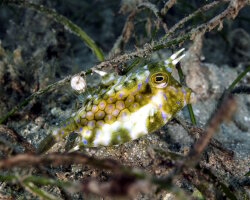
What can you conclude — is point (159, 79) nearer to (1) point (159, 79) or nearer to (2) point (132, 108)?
(1) point (159, 79)

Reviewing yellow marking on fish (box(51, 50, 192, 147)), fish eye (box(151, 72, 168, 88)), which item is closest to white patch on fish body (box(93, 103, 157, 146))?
yellow marking on fish (box(51, 50, 192, 147))

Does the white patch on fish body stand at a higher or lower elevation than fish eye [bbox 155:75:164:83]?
lower

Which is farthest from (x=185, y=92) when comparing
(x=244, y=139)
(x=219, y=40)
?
(x=219, y=40)

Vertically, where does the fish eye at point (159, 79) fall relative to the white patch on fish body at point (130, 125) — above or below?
above

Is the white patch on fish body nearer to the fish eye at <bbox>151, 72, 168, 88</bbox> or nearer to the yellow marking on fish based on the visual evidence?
the yellow marking on fish

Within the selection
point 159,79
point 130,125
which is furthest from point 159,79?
point 130,125

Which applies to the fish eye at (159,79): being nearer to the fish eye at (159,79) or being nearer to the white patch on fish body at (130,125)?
the fish eye at (159,79)

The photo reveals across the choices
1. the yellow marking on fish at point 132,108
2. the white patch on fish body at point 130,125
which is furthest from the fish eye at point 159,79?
the white patch on fish body at point 130,125

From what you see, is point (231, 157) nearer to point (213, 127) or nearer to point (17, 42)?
point (213, 127)
